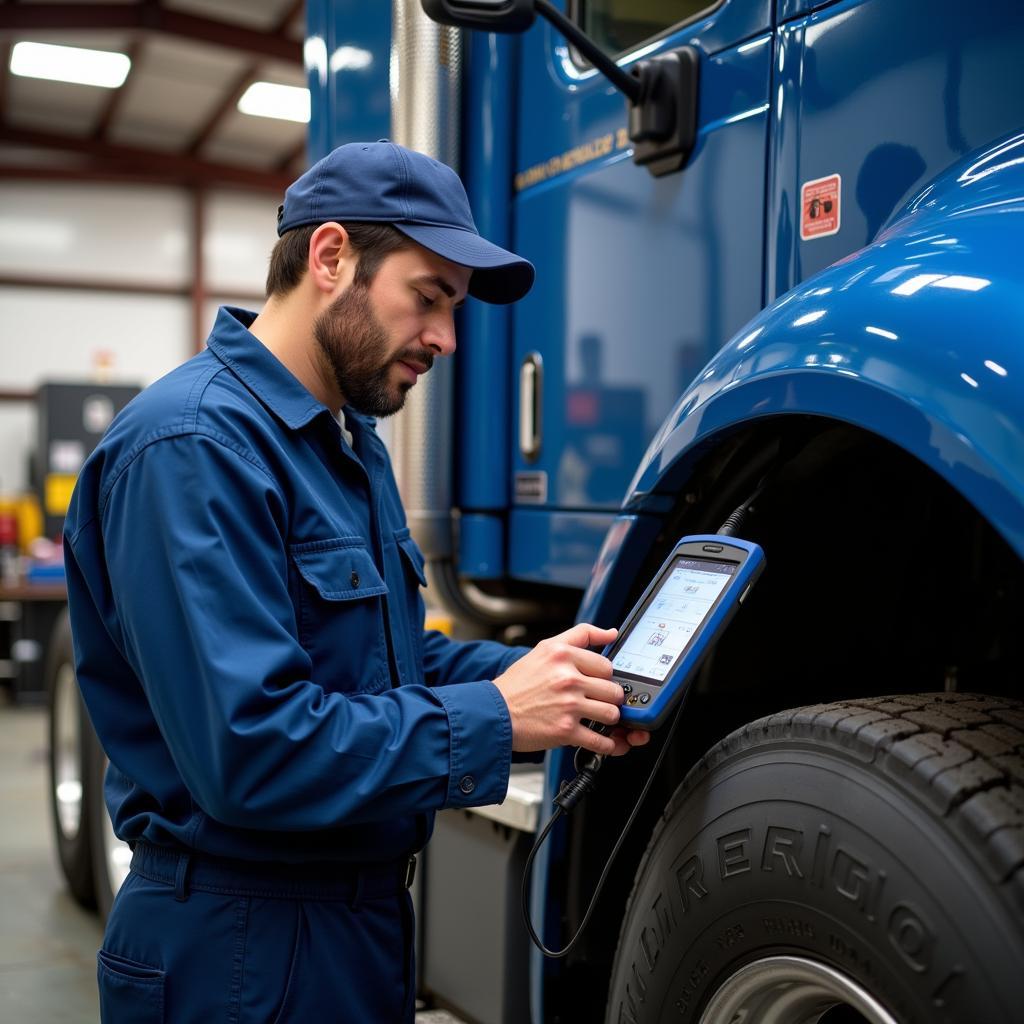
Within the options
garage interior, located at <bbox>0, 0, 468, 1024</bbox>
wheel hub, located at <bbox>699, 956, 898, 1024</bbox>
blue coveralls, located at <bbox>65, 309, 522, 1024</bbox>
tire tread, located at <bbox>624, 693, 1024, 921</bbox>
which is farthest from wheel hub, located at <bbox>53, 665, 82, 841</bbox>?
garage interior, located at <bbox>0, 0, 468, 1024</bbox>

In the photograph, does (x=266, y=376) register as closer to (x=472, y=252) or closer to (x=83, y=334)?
(x=472, y=252)

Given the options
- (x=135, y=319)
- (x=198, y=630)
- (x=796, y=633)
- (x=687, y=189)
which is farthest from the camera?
(x=135, y=319)

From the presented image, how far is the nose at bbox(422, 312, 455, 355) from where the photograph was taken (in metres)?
1.57

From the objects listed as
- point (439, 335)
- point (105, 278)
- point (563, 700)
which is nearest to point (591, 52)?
point (439, 335)

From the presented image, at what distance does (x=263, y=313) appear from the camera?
5.37ft

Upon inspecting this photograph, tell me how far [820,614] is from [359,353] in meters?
0.75

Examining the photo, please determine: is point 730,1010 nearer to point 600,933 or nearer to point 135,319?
point 600,933

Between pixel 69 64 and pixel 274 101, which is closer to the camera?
pixel 69 64

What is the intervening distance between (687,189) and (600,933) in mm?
1123

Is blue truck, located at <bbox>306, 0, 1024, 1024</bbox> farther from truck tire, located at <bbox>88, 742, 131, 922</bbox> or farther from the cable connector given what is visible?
truck tire, located at <bbox>88, 742, 131, 922</bbox>

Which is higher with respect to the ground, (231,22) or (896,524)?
(231,22)

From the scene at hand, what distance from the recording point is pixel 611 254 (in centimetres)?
213

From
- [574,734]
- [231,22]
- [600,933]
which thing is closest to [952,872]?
[574,734]

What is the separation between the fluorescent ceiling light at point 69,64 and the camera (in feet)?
34.9
